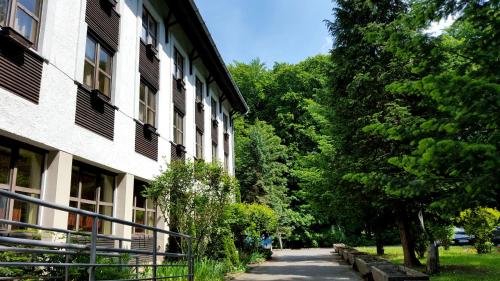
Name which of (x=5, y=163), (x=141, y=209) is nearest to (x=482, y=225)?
(x=141, y=209)

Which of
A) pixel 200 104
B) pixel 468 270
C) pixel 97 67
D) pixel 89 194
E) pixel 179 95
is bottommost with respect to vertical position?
pixel 468 270

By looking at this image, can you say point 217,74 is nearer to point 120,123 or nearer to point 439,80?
point 120,123

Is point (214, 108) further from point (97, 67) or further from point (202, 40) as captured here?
point (97, 67)

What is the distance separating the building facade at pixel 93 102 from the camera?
27.3 feet

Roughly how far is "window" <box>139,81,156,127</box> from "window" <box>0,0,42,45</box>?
562 cm

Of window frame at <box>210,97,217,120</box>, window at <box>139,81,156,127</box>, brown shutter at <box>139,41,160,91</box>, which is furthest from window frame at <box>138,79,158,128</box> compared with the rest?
window frame at <box>210,97,217,120</box>

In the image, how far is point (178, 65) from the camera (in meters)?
19.3

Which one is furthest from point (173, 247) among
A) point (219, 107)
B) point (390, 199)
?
point (219, 107)

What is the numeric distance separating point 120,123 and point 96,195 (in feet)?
7.54

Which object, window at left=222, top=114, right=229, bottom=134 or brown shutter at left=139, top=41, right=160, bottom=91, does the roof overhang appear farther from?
brown shutter at left=139, top=41, right=160, bottom=91

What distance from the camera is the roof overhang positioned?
17.7 meters

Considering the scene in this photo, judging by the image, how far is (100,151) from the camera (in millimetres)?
11180

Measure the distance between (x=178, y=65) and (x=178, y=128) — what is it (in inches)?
120

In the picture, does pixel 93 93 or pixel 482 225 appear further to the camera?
pixel 482 225
